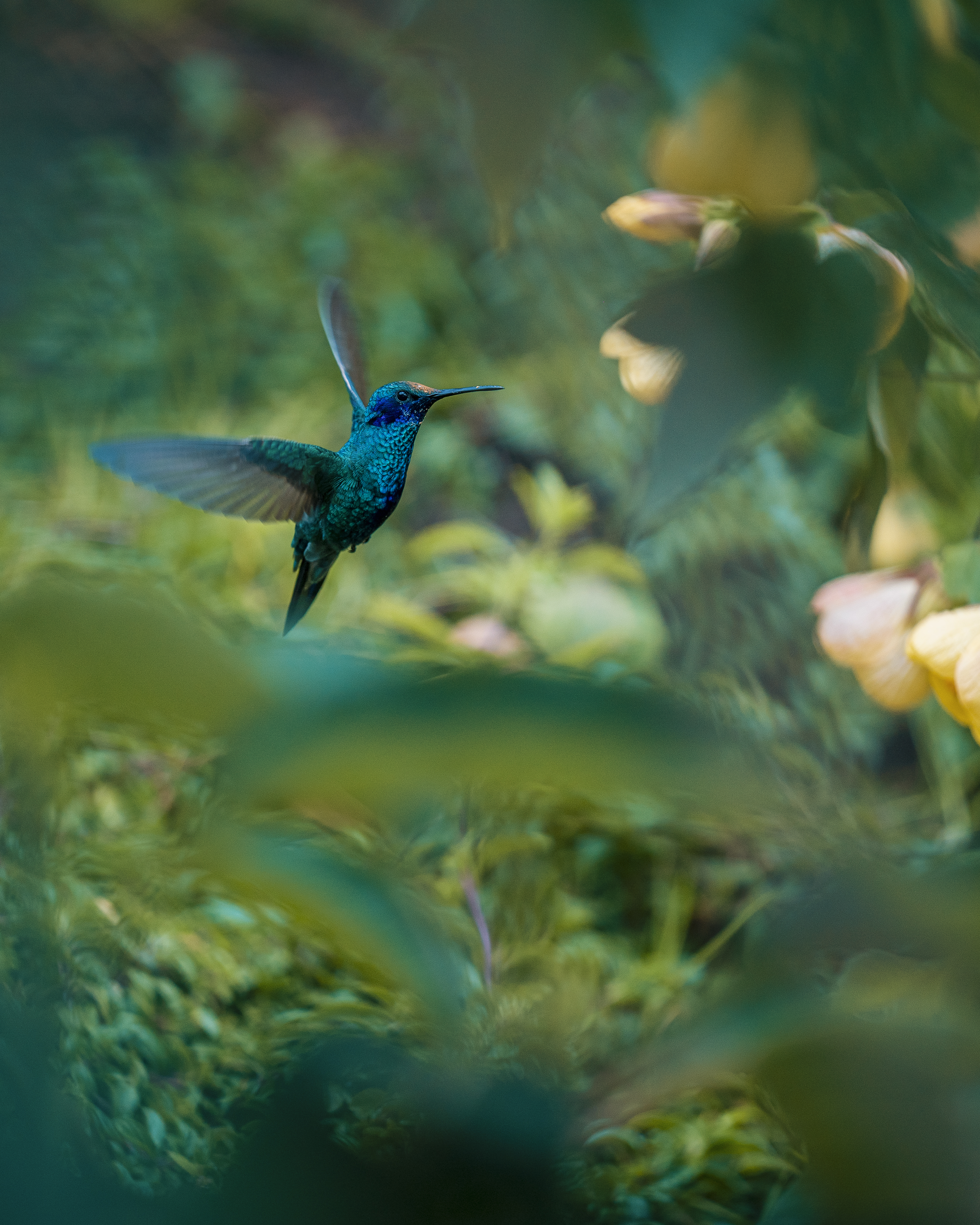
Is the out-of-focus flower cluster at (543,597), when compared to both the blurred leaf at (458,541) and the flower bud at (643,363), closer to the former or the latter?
the blurred leaf at (458,541)

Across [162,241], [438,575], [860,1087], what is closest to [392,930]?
[860,1087]

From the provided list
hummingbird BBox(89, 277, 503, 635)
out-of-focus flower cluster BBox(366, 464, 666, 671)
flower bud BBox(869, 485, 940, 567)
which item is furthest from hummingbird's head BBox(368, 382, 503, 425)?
out-of-focus flower cluster BBox(366, 464, 666, 671)

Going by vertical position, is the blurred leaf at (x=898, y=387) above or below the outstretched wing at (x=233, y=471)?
above

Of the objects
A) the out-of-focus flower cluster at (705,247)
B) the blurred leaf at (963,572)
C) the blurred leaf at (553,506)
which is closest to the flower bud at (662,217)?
the out-of-focus flower cluster at (705,247)

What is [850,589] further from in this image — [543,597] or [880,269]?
[543,597]

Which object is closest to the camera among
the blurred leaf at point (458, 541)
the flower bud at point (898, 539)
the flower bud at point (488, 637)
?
the flower bud at point (898, 539)

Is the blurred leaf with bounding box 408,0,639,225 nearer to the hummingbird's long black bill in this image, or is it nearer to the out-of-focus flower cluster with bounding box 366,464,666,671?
the hummingbird's long black bill
